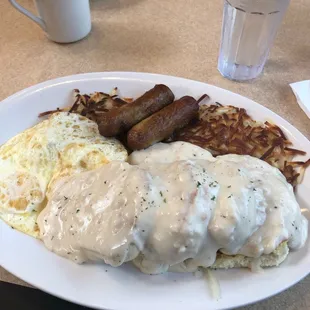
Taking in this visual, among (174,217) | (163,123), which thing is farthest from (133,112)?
(174,217)

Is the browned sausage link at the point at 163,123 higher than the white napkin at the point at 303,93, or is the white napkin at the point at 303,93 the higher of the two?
the browned sausage link at the point at 163,123

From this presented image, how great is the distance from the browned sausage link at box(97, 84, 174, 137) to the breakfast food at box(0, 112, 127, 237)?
0.19 ft

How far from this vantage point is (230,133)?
5.01 ft

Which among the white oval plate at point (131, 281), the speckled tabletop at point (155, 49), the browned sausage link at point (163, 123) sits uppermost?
the browned sausage link at point (163, 123)

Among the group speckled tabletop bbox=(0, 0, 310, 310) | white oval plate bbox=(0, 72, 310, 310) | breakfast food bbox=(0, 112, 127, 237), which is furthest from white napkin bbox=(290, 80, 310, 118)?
breakfast food bbox=(0, 112, 127, 237)

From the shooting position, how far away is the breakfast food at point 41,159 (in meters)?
1.35

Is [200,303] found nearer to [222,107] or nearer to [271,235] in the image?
[271,235]

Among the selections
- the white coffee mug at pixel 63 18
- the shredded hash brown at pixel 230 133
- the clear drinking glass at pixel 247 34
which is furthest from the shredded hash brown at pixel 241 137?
the white coffee mug at pixel 63 18

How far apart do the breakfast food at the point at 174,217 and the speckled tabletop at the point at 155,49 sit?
2.29 ft

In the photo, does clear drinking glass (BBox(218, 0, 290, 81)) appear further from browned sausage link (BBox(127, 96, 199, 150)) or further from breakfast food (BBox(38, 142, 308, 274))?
breakfast food (BBox(38, 142, 308, 274))

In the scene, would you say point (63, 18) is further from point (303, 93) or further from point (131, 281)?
point (131, 281)

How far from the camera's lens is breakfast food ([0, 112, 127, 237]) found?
4.44 feet

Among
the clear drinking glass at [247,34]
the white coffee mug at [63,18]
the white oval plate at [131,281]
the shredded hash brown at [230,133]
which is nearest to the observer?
the white oval plate at [131,281]

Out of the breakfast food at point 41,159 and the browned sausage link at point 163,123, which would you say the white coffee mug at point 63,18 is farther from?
the browned sausage link at point 163,123
